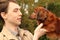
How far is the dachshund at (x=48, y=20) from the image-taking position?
2.22m

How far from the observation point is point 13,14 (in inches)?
46.6

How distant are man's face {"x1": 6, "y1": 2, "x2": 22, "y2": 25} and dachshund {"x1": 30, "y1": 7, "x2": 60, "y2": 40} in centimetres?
100

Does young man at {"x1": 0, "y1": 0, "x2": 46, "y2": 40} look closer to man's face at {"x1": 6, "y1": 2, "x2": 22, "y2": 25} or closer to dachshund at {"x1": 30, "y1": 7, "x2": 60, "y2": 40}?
man's face at {"x1": 6, "y1": 2, "x2": 22, "y2": 25}

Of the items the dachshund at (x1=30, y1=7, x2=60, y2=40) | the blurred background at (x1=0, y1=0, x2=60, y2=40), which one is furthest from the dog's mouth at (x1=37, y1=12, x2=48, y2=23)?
the blurred background at (x1=0, y1=0, x2=60, y2=40)

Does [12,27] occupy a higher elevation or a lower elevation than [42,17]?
higher

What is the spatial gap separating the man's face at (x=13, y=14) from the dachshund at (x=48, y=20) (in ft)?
3.28

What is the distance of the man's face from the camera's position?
1.17m

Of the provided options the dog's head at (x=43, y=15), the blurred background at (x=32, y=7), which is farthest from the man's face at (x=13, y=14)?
the blurred background at (x=32, y=7)

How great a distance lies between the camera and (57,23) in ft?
8.16

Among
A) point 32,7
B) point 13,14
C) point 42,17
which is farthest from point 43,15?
point 13,14

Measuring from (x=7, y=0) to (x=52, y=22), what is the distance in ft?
4.54

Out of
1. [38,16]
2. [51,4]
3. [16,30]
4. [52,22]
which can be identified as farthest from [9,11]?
[51,4]

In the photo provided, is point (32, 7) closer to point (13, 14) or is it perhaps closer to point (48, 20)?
point (48, 20)

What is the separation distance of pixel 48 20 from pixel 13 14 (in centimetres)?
122
